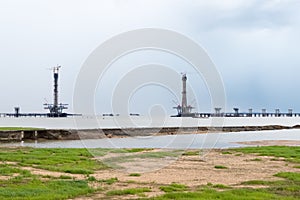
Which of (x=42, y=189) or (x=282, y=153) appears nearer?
(x=42, y=189)

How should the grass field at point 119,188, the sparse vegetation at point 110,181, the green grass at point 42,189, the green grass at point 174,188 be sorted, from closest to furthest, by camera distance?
the green grass at point 42,189, the grass field at point 119,188, the green grass at point 174,188, the sparse vegetation at point 110,181

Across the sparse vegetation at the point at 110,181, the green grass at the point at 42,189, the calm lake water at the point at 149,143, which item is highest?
the green grass at the point at 42,189

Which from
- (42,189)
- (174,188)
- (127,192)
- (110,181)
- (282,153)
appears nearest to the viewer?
(127,192)

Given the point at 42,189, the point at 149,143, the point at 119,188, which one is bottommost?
the point at 149,143

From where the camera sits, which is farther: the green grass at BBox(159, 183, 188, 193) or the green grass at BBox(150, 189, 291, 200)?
the green grass at BBox(159, 183, 188, 193)

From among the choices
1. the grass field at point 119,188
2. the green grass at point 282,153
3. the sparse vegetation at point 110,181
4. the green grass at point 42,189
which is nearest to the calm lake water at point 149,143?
the green grass at point 282,153

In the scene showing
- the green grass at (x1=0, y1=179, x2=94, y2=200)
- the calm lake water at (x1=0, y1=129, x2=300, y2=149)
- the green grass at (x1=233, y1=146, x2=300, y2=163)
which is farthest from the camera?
the calm lake water at (x1=0, y1=129, x2=300, y2=149)

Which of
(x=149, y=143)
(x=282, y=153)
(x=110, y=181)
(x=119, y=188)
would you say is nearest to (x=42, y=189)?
(x=119, y=188)

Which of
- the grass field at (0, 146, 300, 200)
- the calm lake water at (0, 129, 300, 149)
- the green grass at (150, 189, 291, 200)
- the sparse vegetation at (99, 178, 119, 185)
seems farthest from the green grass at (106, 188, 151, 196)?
the calm lake water at (0, 129, 300, 149)

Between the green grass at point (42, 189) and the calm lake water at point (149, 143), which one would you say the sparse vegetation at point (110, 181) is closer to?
the green grass at point (42, 189)

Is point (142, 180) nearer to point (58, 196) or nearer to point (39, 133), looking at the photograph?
point (58, 196)

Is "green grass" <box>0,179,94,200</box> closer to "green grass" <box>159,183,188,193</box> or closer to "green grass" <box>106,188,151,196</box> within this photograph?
"green grass" <box>106,188,151,196</box>

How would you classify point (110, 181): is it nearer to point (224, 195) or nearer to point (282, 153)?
point (224, 195)

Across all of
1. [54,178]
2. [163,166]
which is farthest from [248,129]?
[54,178]
